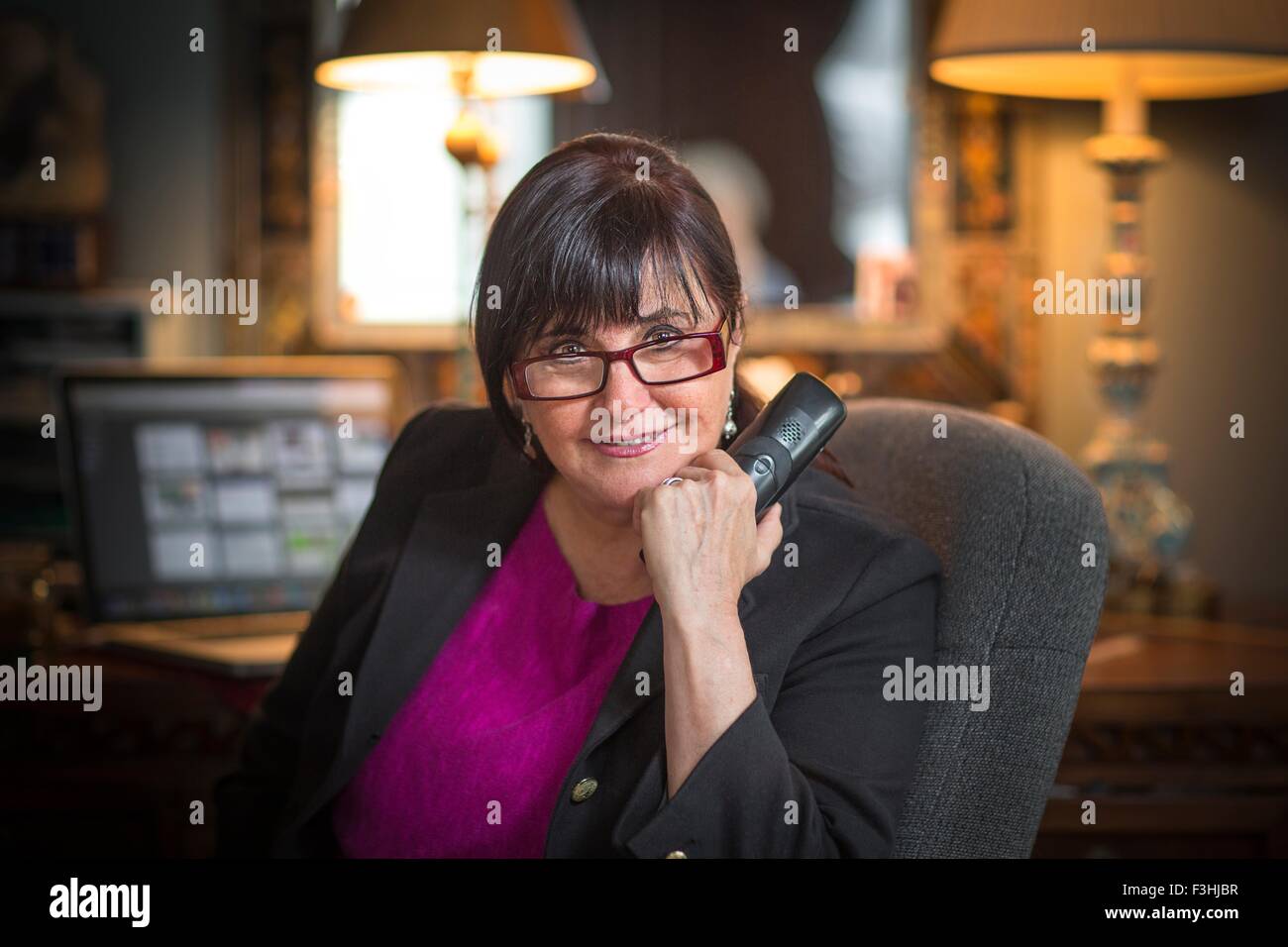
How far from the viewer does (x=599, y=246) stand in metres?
1.15

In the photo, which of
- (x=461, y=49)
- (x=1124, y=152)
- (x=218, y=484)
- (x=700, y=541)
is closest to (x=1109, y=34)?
(x=1124, y=152)

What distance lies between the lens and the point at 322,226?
3.47m

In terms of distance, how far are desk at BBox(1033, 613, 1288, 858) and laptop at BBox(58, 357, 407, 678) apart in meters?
0.97

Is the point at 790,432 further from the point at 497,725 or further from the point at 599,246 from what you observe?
the point at 497,725

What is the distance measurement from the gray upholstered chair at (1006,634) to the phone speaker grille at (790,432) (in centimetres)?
18

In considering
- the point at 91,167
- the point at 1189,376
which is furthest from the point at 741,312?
the point at 91,167

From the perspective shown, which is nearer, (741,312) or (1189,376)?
(741,312)

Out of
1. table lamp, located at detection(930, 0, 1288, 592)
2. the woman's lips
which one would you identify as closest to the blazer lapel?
the woman's lips

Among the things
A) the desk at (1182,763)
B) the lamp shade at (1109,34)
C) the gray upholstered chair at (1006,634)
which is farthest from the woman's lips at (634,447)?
the lamp shade at (1109,34)

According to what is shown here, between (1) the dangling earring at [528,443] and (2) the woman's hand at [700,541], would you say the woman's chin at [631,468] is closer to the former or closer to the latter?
(2) the woman's hand at [700,541]

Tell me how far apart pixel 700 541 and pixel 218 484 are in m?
1.09
